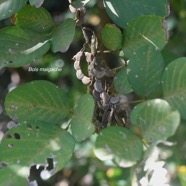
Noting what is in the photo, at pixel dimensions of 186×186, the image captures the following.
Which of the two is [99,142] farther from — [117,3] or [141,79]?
[117,3]

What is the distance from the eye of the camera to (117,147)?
59 centimetres

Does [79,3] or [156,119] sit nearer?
[156,119]

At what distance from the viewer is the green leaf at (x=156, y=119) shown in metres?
0.58

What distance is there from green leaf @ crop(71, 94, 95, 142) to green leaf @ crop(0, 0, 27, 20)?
6.5 inches

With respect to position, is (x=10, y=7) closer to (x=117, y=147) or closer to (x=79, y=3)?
(x=79, y=3)

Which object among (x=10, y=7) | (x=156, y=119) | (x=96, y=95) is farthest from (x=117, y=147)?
(x=10, y=7)

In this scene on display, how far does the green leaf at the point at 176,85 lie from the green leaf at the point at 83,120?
0.33 ft

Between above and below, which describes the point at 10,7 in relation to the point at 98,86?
above

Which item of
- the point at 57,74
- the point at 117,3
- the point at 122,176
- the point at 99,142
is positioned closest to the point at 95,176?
the point at 122,176

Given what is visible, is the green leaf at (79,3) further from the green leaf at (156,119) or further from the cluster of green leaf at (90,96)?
the green leaf at (156,119)

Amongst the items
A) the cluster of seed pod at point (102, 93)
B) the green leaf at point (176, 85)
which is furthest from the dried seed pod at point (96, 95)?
the green leaf at point (176, 85)

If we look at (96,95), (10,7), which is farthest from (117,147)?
(10,7)

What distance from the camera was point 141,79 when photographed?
687mm

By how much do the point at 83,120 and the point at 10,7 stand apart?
0.20 m
